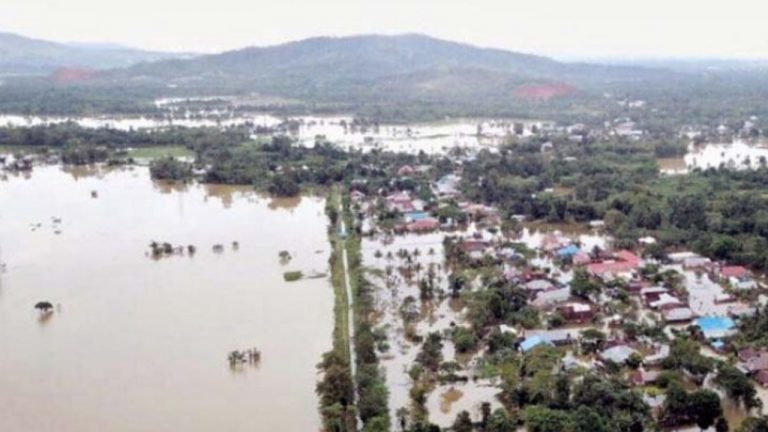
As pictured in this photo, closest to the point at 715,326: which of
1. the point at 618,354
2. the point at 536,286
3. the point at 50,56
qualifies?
the point at 618,354

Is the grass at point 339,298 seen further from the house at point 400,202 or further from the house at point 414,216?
the house at point 400,202

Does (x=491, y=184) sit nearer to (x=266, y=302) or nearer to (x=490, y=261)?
(x=490, y=261)

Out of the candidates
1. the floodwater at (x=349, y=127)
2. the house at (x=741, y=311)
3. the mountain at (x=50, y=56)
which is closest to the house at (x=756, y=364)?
the house at (x=741, y=311)

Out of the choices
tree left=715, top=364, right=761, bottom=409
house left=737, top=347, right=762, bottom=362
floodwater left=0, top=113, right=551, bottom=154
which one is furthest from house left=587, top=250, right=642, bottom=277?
floodwater left=0, top=113, right=551, bottom=154

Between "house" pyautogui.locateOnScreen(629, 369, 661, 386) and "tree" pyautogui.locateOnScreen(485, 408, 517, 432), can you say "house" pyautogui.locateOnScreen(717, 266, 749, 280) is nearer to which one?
"house" pyautogui.locateOnScreen(629, 369, 661, 386)

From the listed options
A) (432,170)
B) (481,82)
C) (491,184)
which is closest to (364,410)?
(491,184)

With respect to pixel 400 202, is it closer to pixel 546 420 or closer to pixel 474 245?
pixel 474 245
